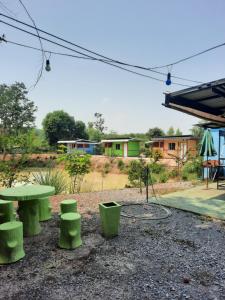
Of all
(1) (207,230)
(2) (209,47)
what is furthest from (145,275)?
(2) (209,47)

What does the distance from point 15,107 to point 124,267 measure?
3574 cm

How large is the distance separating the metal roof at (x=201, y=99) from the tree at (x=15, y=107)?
31316 millimetres

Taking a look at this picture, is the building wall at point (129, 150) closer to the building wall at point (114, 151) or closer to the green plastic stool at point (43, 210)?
the building wall at point (114, 151)

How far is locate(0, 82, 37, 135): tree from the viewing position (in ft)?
112

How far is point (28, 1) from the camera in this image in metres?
4.62

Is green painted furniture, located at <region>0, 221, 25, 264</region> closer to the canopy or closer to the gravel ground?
the gravel ground

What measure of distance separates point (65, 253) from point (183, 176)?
10.00m

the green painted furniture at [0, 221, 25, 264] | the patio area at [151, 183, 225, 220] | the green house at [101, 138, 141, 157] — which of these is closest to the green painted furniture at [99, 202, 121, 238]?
the green painted furniture at [0, 221, 25, 264]

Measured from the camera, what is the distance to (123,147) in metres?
30.9

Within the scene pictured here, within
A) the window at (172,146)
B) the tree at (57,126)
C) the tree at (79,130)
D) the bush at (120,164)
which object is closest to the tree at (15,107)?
the tree at (57,126)

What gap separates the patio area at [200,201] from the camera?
197 inches

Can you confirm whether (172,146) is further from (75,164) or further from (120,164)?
(75,164)

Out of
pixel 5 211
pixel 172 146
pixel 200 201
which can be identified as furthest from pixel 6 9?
pixel 172 146

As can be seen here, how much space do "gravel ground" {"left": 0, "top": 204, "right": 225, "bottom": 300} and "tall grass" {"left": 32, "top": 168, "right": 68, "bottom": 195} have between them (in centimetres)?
348
